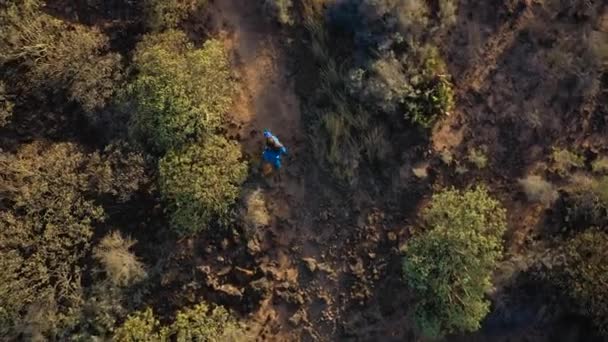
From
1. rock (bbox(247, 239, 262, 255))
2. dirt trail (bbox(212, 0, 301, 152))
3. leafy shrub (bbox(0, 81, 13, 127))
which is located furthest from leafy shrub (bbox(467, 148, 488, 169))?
leafy shrub (bbox(0, 81, 13, 127))

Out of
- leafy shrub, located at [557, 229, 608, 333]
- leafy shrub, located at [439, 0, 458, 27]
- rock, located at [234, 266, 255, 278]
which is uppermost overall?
leafy shrub, located at [439, 0, 458, 27]

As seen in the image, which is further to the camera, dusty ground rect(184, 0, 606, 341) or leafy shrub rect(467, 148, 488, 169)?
leafy shrub rect(467, 148, 488, 169)

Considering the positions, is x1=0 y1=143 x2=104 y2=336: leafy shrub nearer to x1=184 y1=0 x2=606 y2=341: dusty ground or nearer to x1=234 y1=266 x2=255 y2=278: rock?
x1=184 y1=0 x2=606 y2=341: dusty ground

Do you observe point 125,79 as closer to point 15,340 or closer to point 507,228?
point 15,340

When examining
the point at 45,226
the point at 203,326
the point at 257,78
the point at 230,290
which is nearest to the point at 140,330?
the point at 203,326

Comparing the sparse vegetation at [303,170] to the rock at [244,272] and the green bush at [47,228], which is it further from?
the rock at [244,272]

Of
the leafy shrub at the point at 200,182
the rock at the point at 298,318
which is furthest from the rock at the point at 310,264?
the leafy shrub at the point at 200,182

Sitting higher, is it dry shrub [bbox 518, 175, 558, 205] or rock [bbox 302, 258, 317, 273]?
dry shrub [bbox 518, 175, 558, 205]
